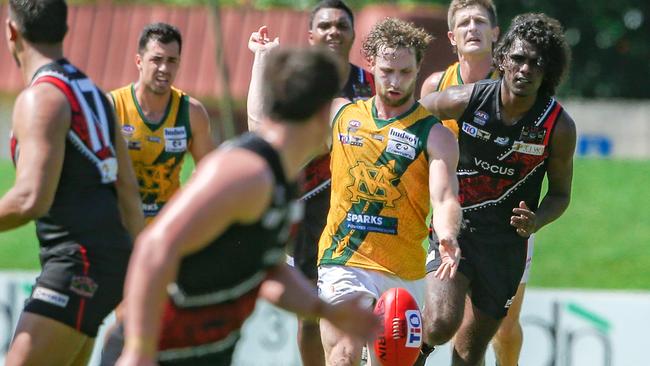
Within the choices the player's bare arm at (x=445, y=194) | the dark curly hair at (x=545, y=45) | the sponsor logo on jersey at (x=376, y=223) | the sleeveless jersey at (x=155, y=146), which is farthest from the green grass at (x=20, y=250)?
the player's bare arm at (x=445, y=194)

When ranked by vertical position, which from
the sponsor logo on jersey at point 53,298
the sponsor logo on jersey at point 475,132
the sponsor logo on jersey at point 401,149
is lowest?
the sponsor logo on jersey at point 53,298

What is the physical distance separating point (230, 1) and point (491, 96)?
21592 mm

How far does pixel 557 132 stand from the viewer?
737 centimetres

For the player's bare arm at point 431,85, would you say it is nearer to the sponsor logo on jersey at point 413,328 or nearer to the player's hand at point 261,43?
the player's hand at point 261,43

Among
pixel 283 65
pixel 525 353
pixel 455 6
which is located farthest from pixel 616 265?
pixel 283 65

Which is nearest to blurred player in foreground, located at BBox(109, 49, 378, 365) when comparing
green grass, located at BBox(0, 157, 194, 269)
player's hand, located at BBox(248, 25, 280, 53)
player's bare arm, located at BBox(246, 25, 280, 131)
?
player's bare arm, located at BBox(246, 25, 280, 131)

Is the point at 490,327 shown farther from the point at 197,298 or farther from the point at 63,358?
the point at 197,298

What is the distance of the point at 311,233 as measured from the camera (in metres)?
8.62

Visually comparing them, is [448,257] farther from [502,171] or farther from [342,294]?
[502,171]

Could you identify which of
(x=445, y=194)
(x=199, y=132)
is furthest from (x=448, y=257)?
(x=199, y=132)

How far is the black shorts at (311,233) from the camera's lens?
855cm

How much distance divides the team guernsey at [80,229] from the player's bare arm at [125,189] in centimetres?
15

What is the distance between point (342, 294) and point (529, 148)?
136 centimetres

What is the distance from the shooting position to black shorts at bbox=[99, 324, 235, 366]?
4547 millimetres
